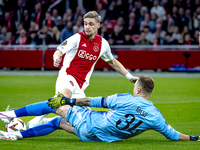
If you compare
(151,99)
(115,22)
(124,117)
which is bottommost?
(151,99)

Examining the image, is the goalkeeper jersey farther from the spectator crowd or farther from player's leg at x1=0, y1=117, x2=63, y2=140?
the spectator crowd

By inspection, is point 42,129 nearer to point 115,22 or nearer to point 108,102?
point 108,102

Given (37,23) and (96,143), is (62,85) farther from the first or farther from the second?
(37,23)

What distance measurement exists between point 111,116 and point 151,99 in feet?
18.3

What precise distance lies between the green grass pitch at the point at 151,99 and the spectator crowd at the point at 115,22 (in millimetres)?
3430

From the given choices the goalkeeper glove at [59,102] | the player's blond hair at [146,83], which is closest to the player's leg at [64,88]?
the goalkeeper glove at [59,102]

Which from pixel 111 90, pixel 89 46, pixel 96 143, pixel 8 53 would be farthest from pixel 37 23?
pixel 96 143

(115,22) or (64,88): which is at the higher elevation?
(115,22)

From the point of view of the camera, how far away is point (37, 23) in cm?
2027

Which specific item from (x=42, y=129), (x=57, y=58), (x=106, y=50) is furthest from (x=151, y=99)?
(x=42, y=129)

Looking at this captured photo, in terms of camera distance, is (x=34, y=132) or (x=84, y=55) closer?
(x=34, y=132)

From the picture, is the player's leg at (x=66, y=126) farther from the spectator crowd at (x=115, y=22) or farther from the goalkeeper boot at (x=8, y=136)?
the spectator crowd at (x=115, y=22)

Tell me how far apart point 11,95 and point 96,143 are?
20.1 feet

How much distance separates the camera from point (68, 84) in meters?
5.88
